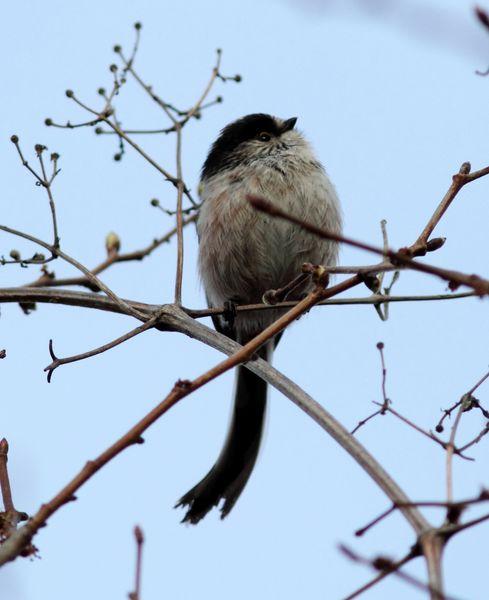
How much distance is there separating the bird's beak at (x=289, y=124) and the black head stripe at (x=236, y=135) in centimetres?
6

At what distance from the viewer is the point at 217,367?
2.00 meters

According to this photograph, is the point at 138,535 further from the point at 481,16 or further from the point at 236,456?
the point at 236,456

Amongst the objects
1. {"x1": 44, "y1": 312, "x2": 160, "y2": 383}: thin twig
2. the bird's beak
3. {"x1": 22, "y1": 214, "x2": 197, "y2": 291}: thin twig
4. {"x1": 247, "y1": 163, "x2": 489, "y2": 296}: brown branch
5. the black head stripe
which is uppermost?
the bird's beak

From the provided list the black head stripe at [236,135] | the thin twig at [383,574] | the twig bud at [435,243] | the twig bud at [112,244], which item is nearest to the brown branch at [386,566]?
the thin twig at [383,574]

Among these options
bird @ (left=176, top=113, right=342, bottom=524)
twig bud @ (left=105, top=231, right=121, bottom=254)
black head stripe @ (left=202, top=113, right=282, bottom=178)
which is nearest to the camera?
twig bud @ (left=105, top=231, right=121, bottom=254)

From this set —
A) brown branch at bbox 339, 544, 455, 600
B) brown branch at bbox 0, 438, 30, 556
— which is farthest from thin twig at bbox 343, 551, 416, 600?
brown branch at bbox 0, 438, 30, 556

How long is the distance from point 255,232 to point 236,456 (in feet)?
4.45

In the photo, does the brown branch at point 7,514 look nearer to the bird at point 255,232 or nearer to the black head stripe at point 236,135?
the bird at point 255,232

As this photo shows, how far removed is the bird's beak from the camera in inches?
231

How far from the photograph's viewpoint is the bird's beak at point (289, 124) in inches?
231

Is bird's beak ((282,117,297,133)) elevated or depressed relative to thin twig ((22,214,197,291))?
elevated

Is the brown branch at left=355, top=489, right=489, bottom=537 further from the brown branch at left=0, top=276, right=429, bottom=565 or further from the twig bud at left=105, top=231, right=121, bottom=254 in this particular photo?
the twig bud at left=105, top=231, right=121, bottom=254

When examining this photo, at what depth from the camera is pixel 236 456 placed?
15.2ft

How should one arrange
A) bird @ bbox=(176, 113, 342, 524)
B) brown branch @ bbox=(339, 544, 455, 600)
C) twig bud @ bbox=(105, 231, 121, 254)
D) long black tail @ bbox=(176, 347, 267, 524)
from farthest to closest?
bird @ bbox=(176, 113, 342, 524)
twig bud @ bbox=(105, 231, 121, 254)
long black tail @ bbox=(176, 347, 267, 524)
brown branch @ bbox=(339, 544, 455, 600)
